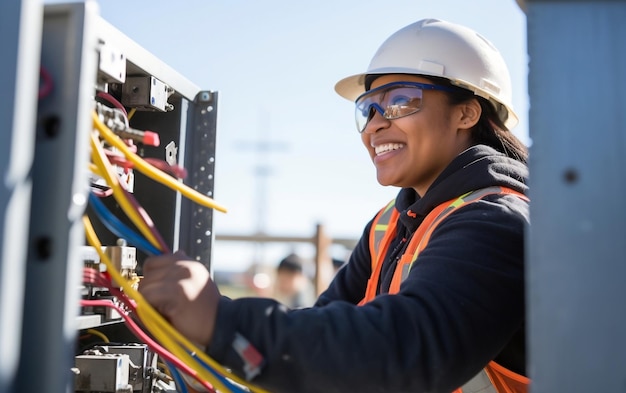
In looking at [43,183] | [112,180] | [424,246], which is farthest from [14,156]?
[424,246]

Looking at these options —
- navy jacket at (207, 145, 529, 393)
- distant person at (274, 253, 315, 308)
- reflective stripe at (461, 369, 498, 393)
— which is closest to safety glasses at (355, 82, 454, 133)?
navy jacket at (207, 145, 529, 393)

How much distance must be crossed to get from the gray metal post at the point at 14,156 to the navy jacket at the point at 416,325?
362 mm

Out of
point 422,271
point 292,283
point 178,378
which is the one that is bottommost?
point 292,283

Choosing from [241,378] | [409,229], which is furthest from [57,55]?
[409,229]

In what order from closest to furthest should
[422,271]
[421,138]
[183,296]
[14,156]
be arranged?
[14,156] → [183,296] → [422,271] → [421,138]

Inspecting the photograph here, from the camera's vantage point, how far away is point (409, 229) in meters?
2.25

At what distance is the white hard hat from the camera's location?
2.35m

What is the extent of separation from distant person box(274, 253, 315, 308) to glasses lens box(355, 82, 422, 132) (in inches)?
205

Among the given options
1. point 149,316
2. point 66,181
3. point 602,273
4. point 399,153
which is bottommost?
point 149,316

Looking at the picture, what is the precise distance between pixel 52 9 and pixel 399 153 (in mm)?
1347

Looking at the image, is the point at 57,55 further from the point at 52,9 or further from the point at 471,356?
the point at 471,356

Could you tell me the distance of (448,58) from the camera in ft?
7.75

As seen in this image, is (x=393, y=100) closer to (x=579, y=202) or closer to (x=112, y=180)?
(x=112, y=180)

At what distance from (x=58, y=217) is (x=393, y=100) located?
139 cm
